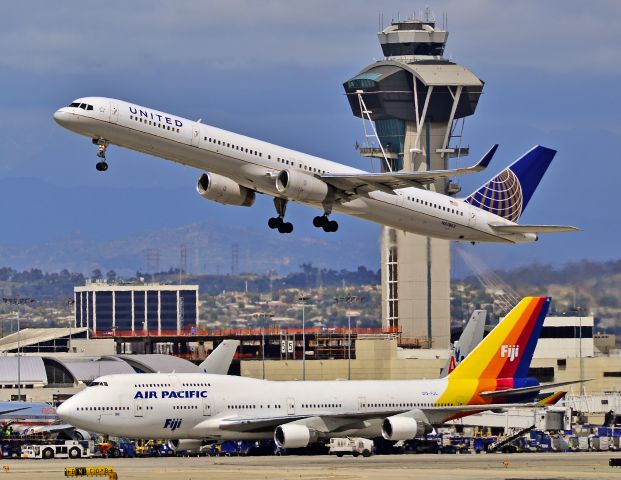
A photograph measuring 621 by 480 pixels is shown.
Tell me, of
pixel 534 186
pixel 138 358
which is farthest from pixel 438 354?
pixel 534 186

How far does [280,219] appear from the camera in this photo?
323 ft

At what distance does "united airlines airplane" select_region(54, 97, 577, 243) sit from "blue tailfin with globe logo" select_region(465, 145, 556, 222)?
0.37ft

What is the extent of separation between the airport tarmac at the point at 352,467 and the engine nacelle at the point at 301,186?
14.4m

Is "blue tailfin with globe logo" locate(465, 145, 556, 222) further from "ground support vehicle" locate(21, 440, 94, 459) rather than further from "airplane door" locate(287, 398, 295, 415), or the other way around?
"ground support vehicle" locate(21, 440, 94, 459)

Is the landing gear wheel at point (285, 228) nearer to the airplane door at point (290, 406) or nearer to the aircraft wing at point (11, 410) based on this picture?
the airplane door at point (290, 406)

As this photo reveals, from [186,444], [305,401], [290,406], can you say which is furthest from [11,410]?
[305,401]

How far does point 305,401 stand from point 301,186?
1285cm

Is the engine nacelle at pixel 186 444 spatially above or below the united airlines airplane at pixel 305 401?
below

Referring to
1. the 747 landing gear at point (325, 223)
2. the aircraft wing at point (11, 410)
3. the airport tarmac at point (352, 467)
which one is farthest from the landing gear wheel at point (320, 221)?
the aircraft wing at point (11, 410)

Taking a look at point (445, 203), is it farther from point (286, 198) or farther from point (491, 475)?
point (491, 475)

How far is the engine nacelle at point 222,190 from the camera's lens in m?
95.6

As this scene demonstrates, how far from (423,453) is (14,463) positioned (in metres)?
23.5

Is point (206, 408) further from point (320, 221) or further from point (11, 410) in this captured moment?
point (11, 410)

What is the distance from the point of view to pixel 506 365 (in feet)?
334
